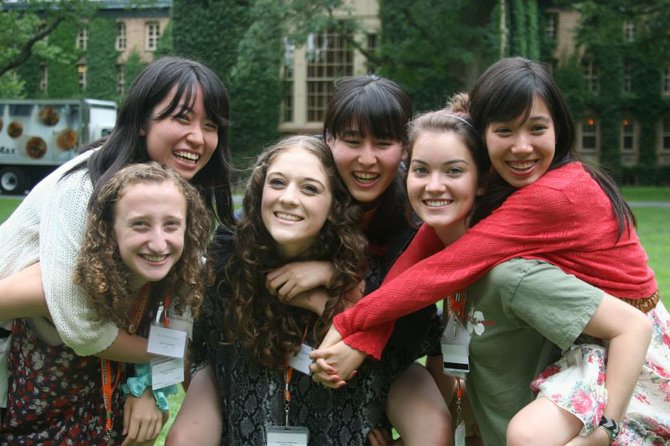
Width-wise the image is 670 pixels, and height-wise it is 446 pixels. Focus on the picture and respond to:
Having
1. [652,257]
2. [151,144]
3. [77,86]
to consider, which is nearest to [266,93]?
[77,86]

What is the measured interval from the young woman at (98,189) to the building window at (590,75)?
35.1 metres

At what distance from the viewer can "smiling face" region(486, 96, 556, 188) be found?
274cm

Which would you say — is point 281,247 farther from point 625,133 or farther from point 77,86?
point 77,86

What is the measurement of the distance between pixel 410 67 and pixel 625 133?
47.8ft

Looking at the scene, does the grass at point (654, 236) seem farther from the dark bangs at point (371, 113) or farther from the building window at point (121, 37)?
the building window at point (121, 37)

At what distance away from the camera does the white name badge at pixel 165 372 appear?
307cm

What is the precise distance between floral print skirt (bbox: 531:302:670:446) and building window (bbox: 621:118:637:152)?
34412mm

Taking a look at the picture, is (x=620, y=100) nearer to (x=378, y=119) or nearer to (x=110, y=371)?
(x=378, y=119)

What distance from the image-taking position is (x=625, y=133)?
35.2 m

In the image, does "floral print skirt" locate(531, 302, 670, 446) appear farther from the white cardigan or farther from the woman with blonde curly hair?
the white cardigan

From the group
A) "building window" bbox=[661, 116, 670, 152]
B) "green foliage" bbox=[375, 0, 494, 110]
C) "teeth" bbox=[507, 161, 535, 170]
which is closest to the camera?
"teeth" bbox=[507, 161, 535, 170]

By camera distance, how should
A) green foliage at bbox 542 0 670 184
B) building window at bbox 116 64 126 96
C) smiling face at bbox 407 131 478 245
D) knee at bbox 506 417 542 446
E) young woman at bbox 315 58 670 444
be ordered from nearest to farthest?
knee at bbox 506 417 542 446 → young woman at bbox 315 58 670 444 → smiling face at bbox 407 131 478 245 → green foliage at bbox 542 0 670 184 → building window at bbox 116 64 126 96

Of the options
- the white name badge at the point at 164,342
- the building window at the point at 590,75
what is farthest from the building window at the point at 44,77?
the white name badge at the point at 164,342

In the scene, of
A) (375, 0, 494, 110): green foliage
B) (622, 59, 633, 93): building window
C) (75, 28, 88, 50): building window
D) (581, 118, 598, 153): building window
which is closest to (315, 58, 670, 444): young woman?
(375, 0, 494, 110): green foliage
